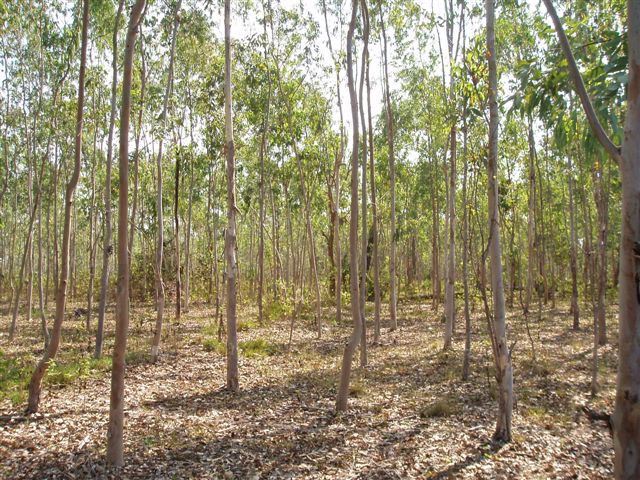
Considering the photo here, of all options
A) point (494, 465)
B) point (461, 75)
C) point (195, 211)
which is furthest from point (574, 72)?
point (195, 211)

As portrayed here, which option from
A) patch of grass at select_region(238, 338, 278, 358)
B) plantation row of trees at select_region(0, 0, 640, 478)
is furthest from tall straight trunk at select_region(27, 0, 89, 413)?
patch of grass at select_region(238, 338, 278, 358)

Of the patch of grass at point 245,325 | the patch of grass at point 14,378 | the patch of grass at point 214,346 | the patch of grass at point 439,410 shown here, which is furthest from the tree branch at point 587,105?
the patch of grass at point 245,325

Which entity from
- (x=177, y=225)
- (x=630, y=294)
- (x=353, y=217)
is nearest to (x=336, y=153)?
(x=177, y=225)

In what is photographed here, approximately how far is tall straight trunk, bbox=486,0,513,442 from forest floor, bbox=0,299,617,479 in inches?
18.0

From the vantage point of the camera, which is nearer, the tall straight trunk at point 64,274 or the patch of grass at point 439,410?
the tall straight trunk at point 64,274

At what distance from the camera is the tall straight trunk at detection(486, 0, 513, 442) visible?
5.62 metres

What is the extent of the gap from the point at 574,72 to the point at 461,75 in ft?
8.48

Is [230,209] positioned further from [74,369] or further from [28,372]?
[28,372]

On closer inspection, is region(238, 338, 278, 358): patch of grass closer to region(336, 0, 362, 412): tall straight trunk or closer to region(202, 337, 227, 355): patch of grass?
region(202, 337, 227, 355): patch of grass

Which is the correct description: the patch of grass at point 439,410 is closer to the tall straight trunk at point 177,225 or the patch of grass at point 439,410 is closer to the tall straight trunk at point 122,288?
the tall straight trunk at point 122,288

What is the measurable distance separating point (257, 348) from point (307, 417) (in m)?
5.45

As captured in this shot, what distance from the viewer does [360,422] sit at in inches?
266

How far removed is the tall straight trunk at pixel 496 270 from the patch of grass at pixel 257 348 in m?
6.98

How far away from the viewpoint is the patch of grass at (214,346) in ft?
39.3
